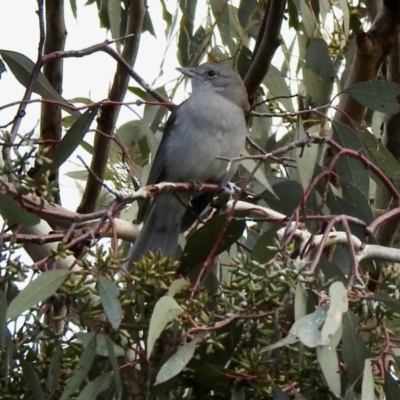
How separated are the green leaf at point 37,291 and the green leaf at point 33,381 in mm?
98

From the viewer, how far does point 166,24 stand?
313 centimetres

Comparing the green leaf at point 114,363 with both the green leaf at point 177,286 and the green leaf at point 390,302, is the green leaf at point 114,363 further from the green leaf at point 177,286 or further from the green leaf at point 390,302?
the green leaf at point 390,302

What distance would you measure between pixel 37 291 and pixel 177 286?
22cm

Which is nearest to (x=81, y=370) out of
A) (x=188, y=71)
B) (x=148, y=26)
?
(x=188, y=71)

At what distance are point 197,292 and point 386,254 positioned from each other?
0.50 m

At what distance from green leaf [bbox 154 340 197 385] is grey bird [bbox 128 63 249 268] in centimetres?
103

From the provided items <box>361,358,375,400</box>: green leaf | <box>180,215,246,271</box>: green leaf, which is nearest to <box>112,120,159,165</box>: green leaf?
<box>180,215,246,271</box>: green leaf

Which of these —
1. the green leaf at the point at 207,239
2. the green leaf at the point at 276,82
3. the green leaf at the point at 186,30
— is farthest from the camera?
the green leaf at the point at 186,30

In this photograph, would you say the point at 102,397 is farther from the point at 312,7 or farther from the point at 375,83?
the point at 312,7

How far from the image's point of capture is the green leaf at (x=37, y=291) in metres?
1.46

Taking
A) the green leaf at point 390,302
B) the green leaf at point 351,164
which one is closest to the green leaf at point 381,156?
the green leaf at point 351,164

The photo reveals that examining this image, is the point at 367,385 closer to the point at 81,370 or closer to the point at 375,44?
the point at 81,370

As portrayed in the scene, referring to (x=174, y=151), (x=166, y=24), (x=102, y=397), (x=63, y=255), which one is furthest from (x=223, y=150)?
(x=63, y=255)

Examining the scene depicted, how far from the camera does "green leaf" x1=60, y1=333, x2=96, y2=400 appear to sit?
4.91 ft
